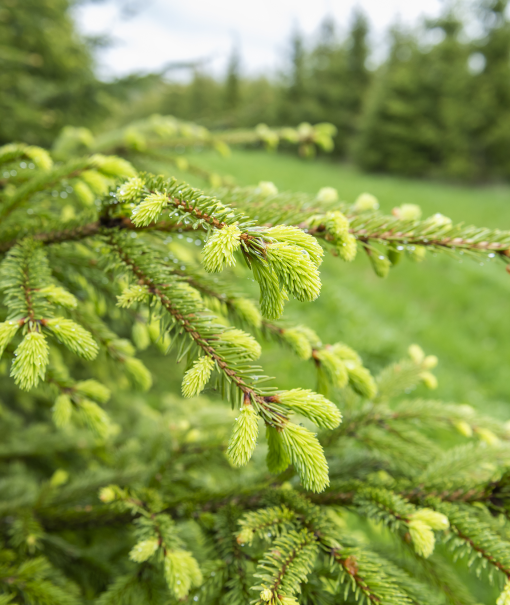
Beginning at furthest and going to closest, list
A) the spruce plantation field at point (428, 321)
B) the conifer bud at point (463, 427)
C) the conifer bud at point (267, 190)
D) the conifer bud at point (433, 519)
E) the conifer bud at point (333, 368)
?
the spruce plantation field at point (428, 321)
the conifer bud at point (463, 427)
the conifer bud at point (267, 190)
the conifer bud at point (333, 368)
the conifer bud at point (433, 519)

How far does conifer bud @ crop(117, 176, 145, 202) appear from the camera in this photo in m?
0.82

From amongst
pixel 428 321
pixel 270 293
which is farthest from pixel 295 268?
pixel 428 321

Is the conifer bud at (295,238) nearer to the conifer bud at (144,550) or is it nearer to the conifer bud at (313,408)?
the conifer bud at (313,408)

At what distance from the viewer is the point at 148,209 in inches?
29.5

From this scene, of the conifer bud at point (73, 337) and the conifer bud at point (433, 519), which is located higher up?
the conifer bud at point (73, 337)

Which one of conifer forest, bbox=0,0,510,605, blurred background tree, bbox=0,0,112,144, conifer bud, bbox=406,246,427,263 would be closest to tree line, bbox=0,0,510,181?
blurred background tree, bbox=0,0,112,144

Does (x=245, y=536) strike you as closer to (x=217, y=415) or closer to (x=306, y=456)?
(x=306, y=456)

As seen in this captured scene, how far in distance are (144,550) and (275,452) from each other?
418 mm

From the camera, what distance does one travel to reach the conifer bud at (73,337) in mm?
825

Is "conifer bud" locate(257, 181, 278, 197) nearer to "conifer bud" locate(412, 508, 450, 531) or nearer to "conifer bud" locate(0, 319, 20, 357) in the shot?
"conifer bud" locate(0, 319, 20, 357)

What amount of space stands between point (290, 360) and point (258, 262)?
14.6ft

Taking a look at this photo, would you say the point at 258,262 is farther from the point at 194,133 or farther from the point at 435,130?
the point at 435,130

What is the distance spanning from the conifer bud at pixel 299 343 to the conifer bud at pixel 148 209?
50cm

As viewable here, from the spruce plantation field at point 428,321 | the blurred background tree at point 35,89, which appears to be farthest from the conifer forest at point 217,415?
→ the spruce plantation field at point 428,321
